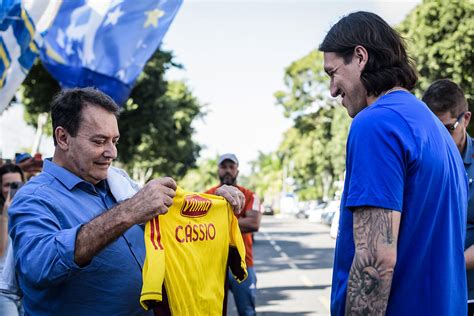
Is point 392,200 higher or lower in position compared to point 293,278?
higher

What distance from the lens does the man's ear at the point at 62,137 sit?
2.91m

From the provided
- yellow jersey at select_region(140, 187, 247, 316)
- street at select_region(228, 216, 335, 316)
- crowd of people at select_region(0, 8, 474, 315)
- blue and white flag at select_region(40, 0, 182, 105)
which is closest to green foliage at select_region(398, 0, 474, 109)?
street at select_region(228, 216, 335, 316)

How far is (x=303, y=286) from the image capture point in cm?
1221

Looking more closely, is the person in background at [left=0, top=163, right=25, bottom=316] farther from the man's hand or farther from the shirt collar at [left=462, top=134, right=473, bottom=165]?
the shirt collar at [left=462, top=134, right=473, bottom=165]

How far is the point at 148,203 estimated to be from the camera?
2.44 m

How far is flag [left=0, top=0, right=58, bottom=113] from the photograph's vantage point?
788 cm

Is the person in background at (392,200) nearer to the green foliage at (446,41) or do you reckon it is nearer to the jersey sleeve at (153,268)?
the jersey sleeve at (153,268)

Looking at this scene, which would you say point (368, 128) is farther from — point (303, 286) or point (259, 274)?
point (259, 274)

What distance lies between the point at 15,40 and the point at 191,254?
591 centimetres

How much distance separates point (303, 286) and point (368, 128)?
10340 millimetres

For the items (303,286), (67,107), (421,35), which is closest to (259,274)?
(303,286)

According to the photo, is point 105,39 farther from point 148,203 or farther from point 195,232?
point 148,203

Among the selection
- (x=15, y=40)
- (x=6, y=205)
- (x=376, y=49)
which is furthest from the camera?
(x=15, y=40)

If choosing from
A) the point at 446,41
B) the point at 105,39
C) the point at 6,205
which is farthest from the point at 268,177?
the point at 6,205
